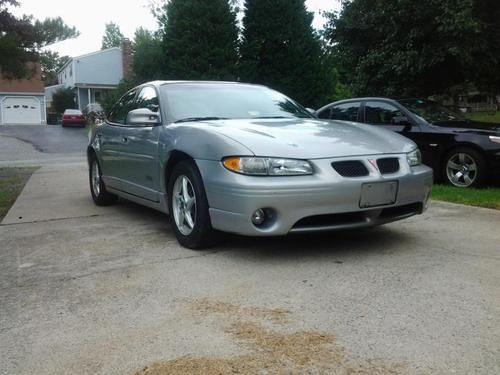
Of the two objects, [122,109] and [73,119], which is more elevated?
[122,109]

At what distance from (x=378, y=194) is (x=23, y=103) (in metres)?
46.6

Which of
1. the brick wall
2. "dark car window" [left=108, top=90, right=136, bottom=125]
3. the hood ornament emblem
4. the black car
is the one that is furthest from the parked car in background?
the hood ornament emblem

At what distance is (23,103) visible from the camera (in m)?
46.2

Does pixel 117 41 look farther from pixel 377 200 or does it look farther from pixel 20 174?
pixel 377 200

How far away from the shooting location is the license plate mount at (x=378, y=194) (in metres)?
4.29

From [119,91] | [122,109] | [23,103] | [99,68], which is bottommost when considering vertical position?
[122,109]

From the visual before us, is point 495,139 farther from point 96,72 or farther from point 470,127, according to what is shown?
point 96,72

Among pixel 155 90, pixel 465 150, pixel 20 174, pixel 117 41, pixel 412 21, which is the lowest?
pixel 20 174

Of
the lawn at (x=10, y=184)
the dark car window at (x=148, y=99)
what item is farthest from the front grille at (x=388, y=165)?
the lawn at (x=10, y=184)

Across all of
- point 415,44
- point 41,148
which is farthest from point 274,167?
point 41,148

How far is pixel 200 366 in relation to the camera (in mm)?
2658

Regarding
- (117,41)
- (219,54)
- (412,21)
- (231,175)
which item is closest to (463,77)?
(412,21)

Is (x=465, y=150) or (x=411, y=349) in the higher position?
(x=465, y=150)

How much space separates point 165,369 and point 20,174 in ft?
35.0
